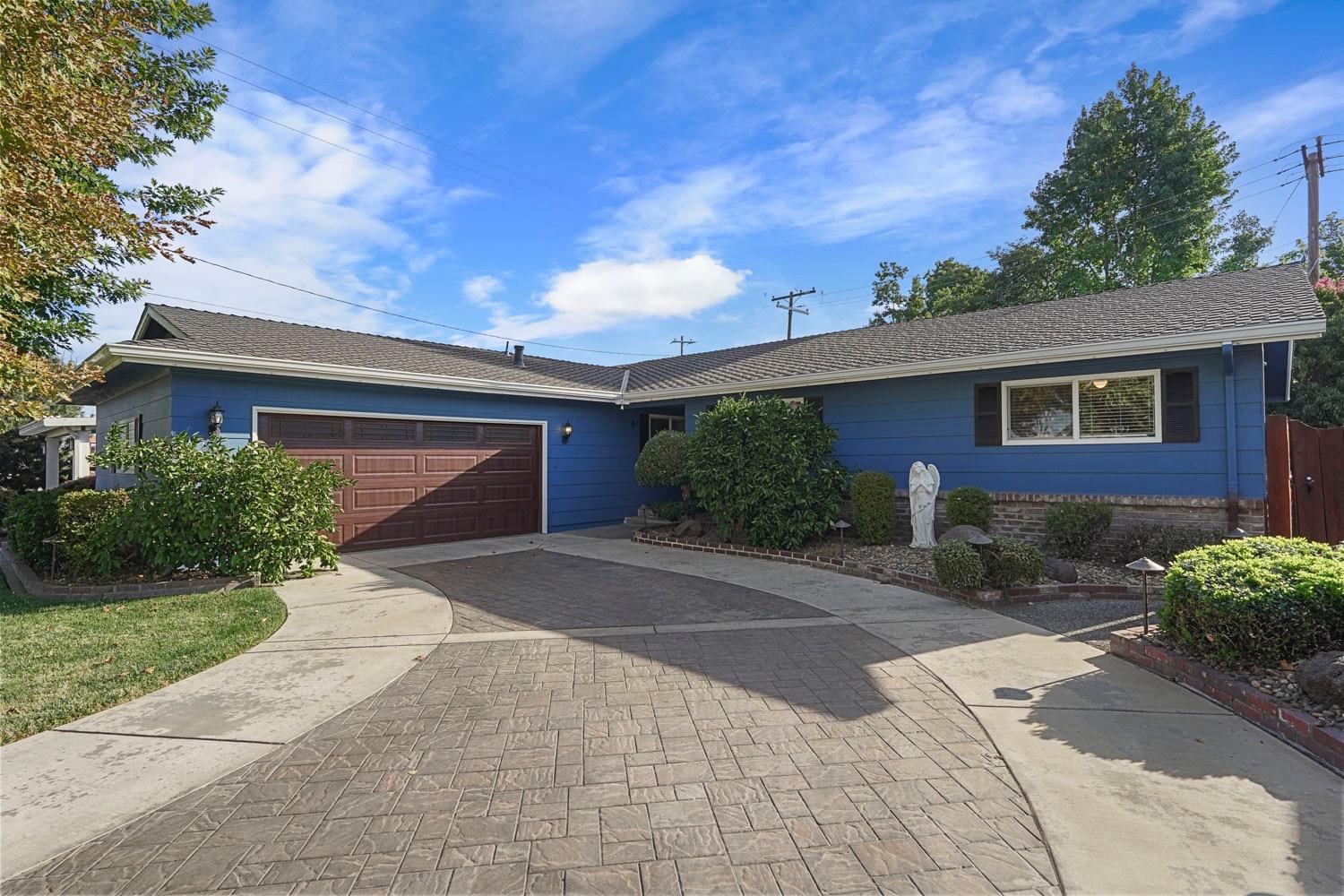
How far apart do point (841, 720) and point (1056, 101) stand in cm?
1120

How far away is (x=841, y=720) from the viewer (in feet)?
11.7

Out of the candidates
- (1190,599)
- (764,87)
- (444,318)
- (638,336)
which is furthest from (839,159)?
(638,336)

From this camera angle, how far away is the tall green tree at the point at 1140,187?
2216 cm

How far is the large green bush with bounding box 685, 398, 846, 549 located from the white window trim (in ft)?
8.18

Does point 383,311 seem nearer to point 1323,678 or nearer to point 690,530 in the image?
point 690,530

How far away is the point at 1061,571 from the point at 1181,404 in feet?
10.3

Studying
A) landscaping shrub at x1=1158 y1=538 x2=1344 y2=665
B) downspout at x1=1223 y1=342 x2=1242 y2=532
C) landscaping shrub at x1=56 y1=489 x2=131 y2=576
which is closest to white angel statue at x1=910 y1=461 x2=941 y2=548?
downspout at x1=1223 y1=342 x2=1242 y2=532

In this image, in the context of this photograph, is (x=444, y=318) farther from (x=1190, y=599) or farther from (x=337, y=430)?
(x=1190, y=599)

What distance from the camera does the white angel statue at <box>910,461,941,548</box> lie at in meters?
9.05

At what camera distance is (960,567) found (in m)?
6.45

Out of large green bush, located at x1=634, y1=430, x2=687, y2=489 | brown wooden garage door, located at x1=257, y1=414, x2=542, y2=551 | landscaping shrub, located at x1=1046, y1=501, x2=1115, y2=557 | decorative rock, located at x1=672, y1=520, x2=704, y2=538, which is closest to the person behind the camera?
landscaping shrub, located at x1=1046, y1=501, x2=1115, y2=557

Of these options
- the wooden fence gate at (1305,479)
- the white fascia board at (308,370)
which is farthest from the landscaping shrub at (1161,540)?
the white fascia board at (308,370)

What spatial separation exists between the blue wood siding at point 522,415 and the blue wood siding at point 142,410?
422 millimetres

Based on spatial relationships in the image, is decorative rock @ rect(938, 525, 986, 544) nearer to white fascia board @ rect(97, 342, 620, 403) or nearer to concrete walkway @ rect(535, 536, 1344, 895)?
concrete walkway @ rect(535, 536, 1344, 895)
